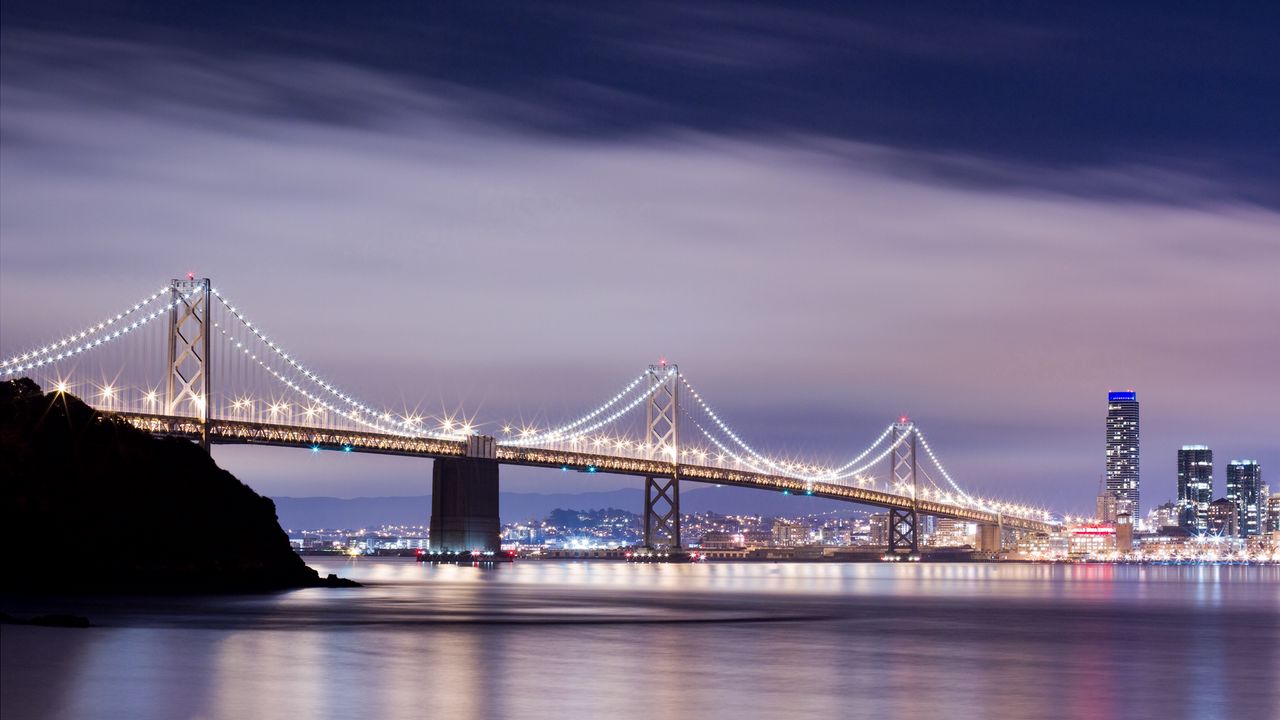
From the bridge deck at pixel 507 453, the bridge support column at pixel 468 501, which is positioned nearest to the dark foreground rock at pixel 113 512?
the bridge deck at pixel 507 453

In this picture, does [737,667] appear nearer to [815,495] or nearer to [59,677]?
[59,677]

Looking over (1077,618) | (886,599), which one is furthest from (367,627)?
(886,599)

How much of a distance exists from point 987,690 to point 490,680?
23.0ft

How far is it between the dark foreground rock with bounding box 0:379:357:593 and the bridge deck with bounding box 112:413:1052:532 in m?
17.7

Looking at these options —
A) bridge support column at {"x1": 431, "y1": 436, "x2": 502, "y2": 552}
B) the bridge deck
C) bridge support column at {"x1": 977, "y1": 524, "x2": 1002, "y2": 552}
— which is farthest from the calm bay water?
bridge support column at {"x1": 977, "y1": 524, "x2": 1002, "y2": 552}

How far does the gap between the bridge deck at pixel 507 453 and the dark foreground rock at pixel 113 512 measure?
1765cm

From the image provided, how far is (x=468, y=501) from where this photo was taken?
99.6 meters

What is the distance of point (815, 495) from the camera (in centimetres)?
11875

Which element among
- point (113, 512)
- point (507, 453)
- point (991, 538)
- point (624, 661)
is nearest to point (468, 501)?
point (507, 453)

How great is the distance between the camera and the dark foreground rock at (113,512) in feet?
156

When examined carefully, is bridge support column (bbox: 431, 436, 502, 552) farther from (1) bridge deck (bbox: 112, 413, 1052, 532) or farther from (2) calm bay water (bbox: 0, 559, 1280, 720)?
(2) calm bay water (bbox: 0, 559, 1280, 720)

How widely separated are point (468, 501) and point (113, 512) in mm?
49429

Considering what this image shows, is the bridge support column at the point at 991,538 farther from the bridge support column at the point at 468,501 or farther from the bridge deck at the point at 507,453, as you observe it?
the bridge support column at the point at 468,501

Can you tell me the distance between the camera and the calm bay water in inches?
840
